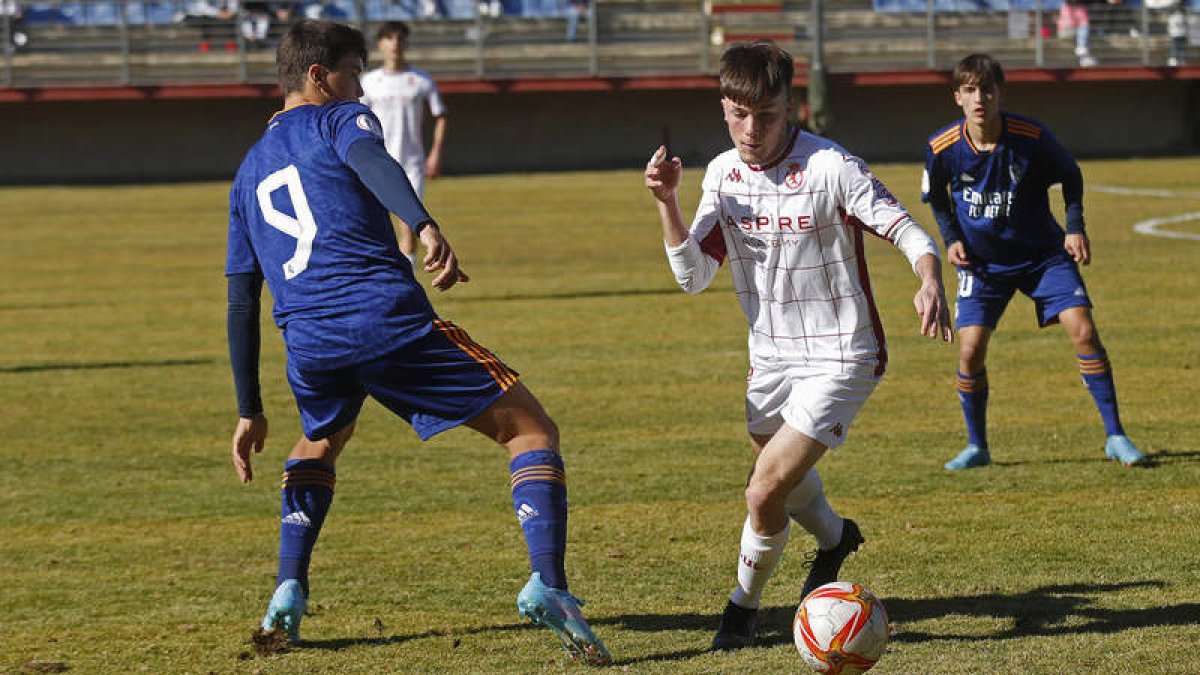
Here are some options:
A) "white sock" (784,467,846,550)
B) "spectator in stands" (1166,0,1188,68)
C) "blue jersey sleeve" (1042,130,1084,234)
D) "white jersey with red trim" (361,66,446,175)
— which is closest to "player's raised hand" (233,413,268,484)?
"white sock" (784,467,846,550)

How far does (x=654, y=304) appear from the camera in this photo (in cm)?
1584

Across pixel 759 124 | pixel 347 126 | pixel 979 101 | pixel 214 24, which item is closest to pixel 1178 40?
pixel 214 24

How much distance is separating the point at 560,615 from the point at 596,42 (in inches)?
1281

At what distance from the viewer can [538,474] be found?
18.6 ft

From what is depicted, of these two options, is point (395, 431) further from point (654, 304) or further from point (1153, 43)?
point (1153, 43)

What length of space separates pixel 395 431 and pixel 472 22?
28097 millimetres

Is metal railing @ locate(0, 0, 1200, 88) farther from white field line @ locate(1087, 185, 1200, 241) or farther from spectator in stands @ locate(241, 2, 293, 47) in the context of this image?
white field line @ locate(1087, 185, 1200, 241)

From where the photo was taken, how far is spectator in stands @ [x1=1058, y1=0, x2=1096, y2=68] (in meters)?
36.4

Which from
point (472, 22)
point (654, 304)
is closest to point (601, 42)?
point (472, 22)

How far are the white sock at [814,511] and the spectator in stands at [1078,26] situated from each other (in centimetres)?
3166

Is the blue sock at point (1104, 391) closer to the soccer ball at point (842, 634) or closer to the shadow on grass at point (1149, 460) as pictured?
the shadow on grass at point (1149, 460)

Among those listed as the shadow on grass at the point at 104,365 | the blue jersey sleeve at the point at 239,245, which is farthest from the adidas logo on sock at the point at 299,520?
the shadow on grass at the point at 104,365

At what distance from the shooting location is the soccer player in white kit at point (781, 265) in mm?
5719

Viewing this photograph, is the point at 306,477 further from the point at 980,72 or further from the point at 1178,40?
the point at 1178,40
